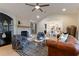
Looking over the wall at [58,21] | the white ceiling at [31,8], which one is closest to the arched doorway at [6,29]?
the white ceiling at [31,8]

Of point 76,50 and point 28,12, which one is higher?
point 28,12

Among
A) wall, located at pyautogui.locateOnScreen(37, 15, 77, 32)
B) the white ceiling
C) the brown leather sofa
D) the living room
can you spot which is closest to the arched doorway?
the living room

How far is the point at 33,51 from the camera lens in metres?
2.56

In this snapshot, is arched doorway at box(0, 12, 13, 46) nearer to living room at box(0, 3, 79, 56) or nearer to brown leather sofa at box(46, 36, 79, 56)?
living room at box(0, 3, 79, 56)

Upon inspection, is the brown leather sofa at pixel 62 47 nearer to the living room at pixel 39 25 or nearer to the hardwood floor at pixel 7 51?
the living room at pixel 39 25

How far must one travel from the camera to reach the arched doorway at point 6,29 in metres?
2.59

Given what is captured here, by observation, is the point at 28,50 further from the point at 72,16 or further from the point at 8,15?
the point at 72,16

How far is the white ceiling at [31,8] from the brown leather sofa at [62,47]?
21.0 inches

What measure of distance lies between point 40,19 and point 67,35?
62cm

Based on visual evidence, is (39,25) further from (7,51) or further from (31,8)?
(7,51)

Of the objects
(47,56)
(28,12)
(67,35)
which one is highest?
(28,12)

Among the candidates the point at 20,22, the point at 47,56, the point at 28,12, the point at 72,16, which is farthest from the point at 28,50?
the point at 72,16

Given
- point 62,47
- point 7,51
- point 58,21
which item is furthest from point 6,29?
point 62,47

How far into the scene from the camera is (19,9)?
8.32ft
